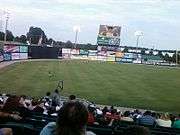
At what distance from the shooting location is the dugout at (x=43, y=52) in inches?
3667

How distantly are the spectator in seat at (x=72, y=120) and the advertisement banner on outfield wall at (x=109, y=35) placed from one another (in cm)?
12559

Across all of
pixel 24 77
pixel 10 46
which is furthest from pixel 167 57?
pixel 24 77

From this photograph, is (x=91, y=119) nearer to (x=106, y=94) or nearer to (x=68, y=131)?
(x=68, y=131)

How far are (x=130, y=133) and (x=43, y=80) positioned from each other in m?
41.2

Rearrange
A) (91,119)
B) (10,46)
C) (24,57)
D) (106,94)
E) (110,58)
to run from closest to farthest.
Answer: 1. (91,119)
2. (106,94)
3. (10,46)
4. (24,57)
5. (110,58)

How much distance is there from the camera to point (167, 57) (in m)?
127

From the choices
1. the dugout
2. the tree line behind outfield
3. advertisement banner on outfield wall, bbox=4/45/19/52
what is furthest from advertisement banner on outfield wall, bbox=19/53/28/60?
the tree line behind outfield

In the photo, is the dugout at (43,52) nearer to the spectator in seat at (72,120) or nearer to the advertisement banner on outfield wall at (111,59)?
the advertisement banner on outfield wall at (111,59)

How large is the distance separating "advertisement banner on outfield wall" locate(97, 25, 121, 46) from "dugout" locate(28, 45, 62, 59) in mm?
27624

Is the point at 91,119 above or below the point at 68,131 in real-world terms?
below

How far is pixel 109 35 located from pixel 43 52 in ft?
130

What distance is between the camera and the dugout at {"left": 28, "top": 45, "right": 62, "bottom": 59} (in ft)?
306

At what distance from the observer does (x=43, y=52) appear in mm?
98688

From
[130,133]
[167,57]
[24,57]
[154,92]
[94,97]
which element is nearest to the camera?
[130,133]
